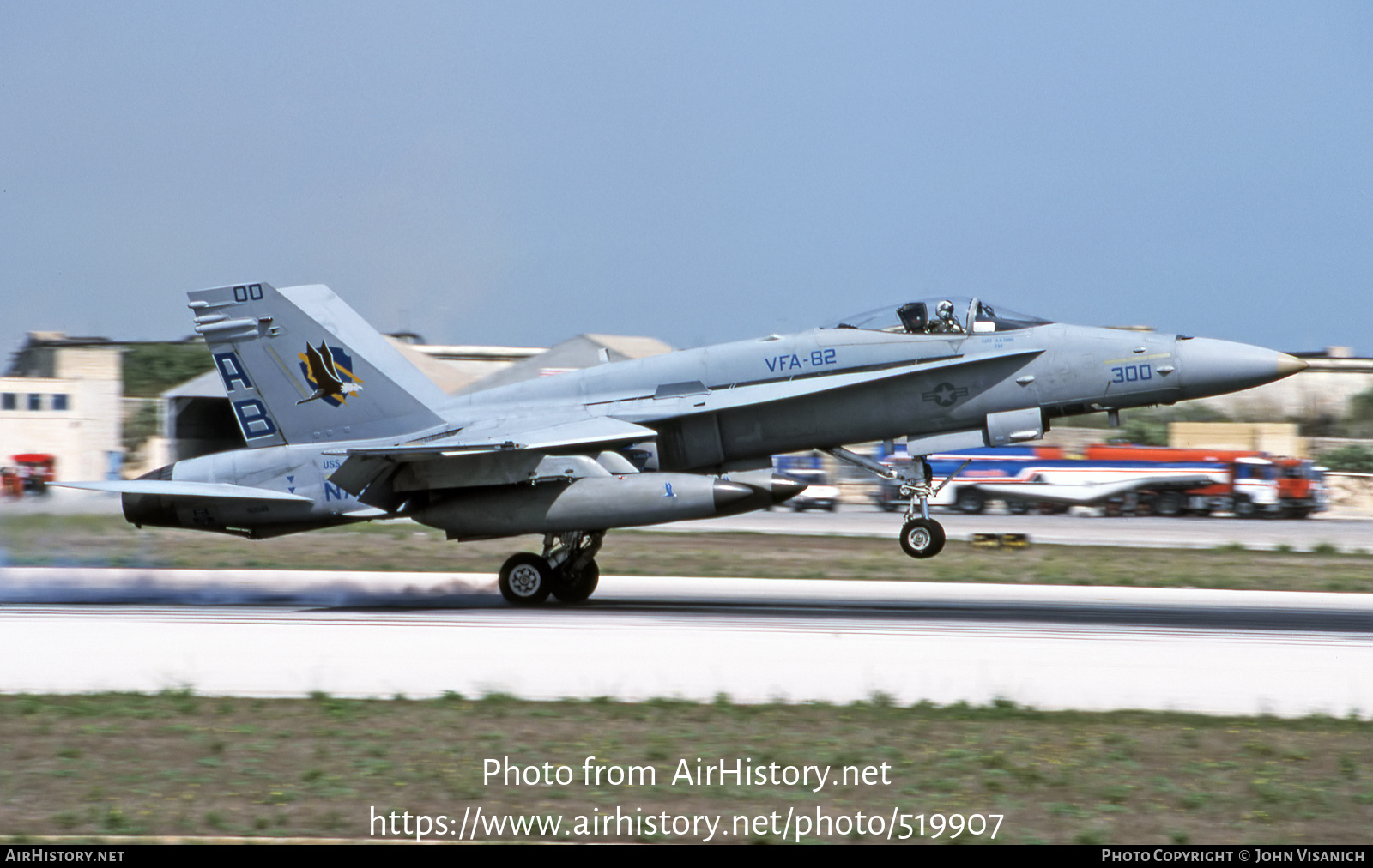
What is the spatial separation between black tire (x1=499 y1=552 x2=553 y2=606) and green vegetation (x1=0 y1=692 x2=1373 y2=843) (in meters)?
6.92

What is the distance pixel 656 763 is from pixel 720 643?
512 centimetres

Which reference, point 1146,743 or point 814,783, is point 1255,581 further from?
point 814,783

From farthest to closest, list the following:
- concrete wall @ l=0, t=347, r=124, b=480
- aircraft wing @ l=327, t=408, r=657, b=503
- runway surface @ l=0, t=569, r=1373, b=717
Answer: concrete wall @ l=0, t=347, r=124, b=480
aircraft wing @ l=327, t=408, r=657, b=503
runway surface @ l=0, t=569, r=1373, b=717

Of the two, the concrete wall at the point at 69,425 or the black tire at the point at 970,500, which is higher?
the concrete wall at the point at 69,425

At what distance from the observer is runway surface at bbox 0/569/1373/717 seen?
10562 millimetres

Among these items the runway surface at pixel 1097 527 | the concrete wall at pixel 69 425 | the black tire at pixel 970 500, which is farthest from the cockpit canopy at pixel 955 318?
the concrete wall at pixel 69 425

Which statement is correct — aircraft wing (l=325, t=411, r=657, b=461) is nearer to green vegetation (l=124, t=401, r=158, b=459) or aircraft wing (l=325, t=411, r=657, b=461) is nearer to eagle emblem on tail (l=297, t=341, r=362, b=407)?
eagle emblem on tail (l=297, t=341, r=362, b=407)

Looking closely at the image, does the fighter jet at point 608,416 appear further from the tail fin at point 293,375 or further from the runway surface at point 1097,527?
the runway surface at point 1097,527

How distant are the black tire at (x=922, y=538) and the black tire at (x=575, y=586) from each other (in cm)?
445

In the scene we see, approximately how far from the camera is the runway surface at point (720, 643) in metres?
10.6

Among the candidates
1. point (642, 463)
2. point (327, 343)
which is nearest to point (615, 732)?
point (642, 463)

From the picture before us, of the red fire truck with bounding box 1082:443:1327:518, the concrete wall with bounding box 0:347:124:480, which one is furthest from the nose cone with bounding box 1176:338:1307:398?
the concrete wall with bounding box 0:347:124:480

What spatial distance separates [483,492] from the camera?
53.2ft

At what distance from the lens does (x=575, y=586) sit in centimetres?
1714
